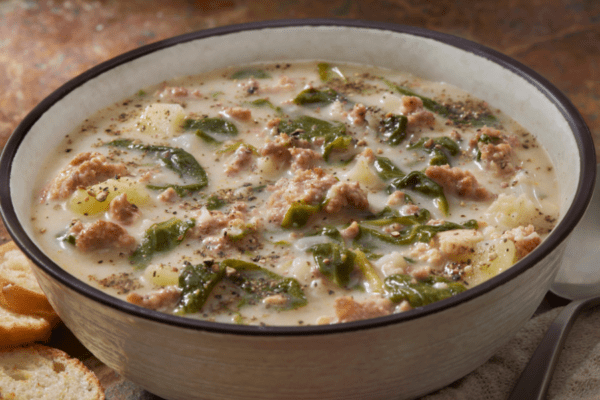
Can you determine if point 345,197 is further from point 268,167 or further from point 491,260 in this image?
point 491,260

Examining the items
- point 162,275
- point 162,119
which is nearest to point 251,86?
point 162,119

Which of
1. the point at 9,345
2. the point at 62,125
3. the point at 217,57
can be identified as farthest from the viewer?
the point at 217,57

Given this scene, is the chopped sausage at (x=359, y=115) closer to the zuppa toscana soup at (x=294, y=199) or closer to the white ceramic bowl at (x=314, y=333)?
the zuppa toscana soup at (x=294, y=199)

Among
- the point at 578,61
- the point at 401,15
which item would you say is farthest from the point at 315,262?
the point at 401,15

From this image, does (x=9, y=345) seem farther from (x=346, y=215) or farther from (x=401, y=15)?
(x=401, y=15)

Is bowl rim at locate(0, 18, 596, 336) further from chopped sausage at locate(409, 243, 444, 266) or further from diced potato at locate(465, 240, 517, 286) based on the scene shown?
chopped sausage at locate(409, 243, 444, 266)

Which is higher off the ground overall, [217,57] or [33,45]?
[217,57]

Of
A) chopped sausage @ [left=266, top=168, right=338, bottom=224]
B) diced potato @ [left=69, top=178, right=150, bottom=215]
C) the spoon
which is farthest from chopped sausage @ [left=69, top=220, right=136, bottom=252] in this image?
the spoon
